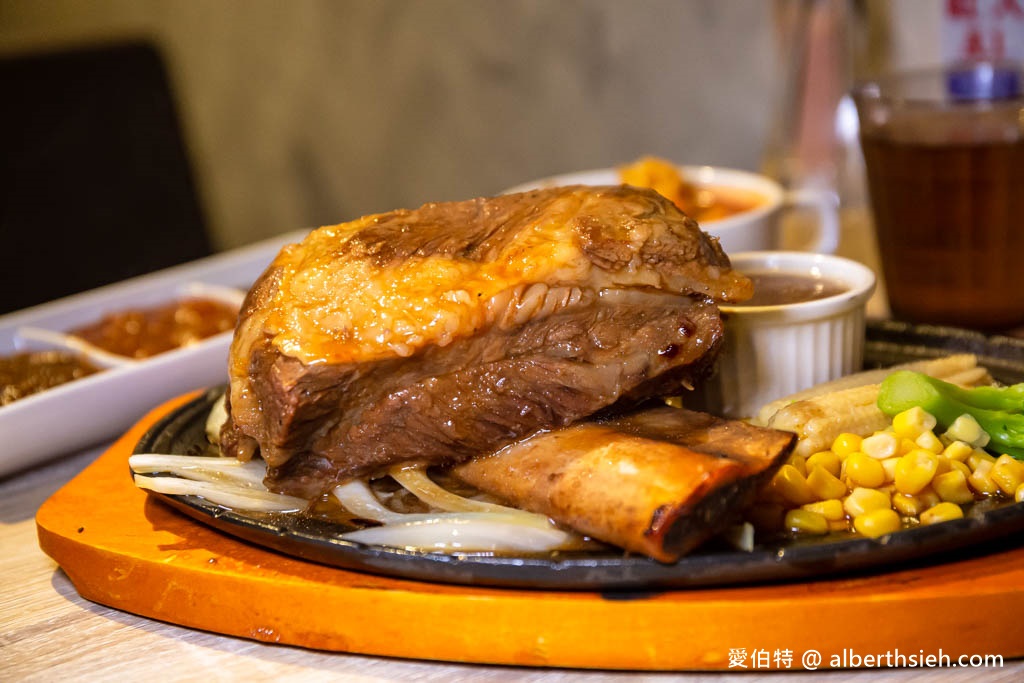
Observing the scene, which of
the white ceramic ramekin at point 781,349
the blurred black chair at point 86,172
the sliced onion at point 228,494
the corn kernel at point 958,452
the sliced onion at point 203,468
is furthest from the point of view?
the blurred black chair at point 86,172

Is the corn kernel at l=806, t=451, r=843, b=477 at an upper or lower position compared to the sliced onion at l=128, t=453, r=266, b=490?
lower

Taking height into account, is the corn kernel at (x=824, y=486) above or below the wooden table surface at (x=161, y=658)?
above

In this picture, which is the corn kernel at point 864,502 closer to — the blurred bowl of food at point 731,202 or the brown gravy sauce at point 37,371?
the blurred bowl of food at point 731,202

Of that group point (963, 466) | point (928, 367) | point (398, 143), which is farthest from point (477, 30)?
point (963, 466)

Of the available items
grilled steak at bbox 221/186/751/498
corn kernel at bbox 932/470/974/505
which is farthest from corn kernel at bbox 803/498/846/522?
grilled steak at bbox 221/186/751/498

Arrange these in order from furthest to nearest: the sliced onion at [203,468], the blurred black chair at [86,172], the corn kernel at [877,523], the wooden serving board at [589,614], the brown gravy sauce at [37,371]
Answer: the blurred black chair at [86,172] < the brown gravy sauce at [37,371] < the sliced onion at [203,468] < the corn kernel at [877,523] < the wooden serving board at [589,614]

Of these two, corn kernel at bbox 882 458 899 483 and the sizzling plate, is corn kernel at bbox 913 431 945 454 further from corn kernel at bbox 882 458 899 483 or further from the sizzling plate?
the sizzling plate

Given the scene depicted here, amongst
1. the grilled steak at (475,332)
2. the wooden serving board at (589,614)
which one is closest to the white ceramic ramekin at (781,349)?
the grilled steak at (475,332)

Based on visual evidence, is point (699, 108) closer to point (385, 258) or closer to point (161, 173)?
point (385, 258)
